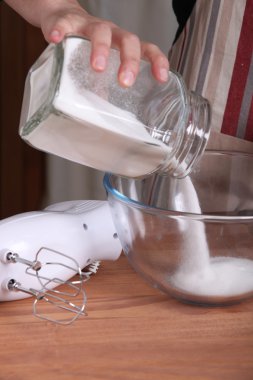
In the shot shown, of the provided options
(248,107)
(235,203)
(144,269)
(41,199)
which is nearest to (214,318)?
(144,269)

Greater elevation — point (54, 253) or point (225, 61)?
point (225, 61)

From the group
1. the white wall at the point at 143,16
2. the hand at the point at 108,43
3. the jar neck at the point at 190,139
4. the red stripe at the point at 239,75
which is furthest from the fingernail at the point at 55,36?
the white wall at the point at 143,16

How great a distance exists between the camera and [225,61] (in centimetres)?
102

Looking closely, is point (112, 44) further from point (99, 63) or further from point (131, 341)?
point (131, 341)

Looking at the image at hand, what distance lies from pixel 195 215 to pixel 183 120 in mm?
90

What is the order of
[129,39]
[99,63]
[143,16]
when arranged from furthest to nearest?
[143,16]
[129,39]
[99,63]

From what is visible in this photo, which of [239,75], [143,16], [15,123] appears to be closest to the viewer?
[239,75]

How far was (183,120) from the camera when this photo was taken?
677 millimetres

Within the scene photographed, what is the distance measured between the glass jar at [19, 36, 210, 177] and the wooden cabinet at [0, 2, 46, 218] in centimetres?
120

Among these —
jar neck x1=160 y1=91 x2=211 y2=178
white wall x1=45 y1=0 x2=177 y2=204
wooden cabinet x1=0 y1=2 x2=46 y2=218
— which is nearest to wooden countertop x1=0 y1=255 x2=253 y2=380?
jar neck x1=160 y1=91 x2=211 y2=178

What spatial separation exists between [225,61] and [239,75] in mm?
29

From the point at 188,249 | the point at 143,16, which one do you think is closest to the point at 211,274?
the point at 188,249

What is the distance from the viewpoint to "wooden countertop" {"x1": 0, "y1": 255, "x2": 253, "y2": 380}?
61cm

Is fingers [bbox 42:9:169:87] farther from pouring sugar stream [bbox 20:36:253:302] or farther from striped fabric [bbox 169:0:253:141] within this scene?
striped fabric [bbox 169:0:253:141]
